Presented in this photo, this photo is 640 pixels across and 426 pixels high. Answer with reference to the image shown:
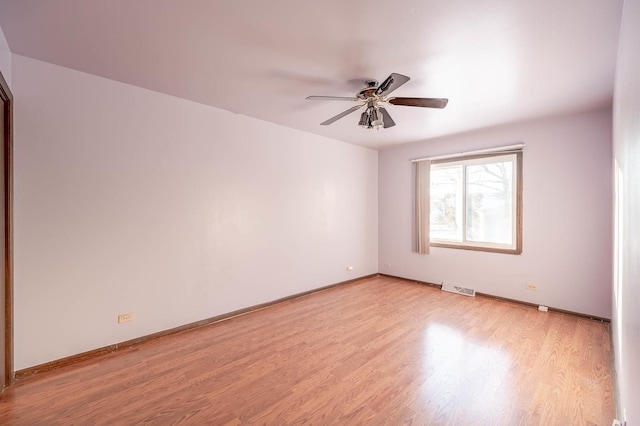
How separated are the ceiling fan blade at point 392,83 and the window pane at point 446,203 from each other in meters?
2.98

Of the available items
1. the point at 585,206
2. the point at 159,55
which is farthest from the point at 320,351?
the point at 585,206

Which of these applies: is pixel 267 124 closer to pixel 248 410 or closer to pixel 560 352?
pixel 248 410

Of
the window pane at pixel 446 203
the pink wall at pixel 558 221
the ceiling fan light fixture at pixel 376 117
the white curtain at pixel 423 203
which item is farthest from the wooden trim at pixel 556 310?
the ceiling fan light fixture at pixel 376 117

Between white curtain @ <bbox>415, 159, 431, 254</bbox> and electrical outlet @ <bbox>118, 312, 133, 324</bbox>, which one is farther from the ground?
white curtain @ <bbox>415, 159, 431, 254</bbox>

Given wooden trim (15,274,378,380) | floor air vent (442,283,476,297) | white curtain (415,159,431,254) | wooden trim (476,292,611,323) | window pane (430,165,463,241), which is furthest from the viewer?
white curtain (415,159,431,254)

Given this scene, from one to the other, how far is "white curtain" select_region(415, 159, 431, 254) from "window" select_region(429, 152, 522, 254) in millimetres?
130

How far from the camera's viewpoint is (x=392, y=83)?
7.27ft

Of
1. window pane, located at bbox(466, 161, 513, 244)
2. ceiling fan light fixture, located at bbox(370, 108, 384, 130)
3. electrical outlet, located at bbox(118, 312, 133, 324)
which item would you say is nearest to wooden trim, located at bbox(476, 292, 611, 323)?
window pane, located at bbox(466, 161, 513, 244)

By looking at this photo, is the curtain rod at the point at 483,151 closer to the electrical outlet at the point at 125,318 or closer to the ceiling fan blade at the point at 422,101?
the ceiling fan blade at the point at 422,101

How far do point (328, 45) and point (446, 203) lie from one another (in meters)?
3.79

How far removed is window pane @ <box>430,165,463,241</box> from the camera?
15.8 feet

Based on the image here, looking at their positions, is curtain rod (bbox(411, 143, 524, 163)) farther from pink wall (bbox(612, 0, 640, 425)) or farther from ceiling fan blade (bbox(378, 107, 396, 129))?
pink wall (bbox(612, 0, 640, 425))

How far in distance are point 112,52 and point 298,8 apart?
161 cm

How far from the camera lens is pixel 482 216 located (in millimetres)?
4496
